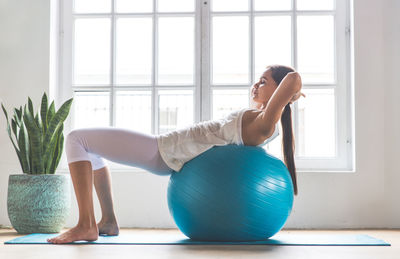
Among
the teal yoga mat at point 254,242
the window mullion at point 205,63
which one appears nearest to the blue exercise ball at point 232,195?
the teal yoga mat at point 254,242

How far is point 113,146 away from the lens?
2.65m

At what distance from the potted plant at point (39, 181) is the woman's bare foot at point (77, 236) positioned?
60cm

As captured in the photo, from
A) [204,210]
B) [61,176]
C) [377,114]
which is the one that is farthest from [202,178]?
[377,114]

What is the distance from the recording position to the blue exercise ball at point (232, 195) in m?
2.41

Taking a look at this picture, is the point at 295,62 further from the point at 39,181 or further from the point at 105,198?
the point at 39,181

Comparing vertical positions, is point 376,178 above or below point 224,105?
below

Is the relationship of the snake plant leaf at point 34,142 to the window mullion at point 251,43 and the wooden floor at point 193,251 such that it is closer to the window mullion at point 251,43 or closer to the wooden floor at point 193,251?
the wooden floor at point 193,251

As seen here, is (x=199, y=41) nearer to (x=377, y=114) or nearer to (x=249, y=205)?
(x=377, y=114)

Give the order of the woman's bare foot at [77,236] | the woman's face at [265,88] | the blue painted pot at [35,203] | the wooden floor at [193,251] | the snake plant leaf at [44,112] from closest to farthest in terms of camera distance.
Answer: the wooden floor at [193,251] → the woman's bare foot at [77,236] → the woman's face at [265,88] → the blue painted pot at [35,203] → the snake plant leaf at [44,112]

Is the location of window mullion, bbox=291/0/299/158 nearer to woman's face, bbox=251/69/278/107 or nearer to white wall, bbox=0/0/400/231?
white wall, bbox=0/0/400/231

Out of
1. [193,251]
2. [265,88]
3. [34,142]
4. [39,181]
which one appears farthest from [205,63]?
[193,251]

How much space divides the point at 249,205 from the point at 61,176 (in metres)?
1.37

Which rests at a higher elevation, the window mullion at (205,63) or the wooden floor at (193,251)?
the window mullion at (205,63)

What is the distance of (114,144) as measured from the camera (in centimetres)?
265
